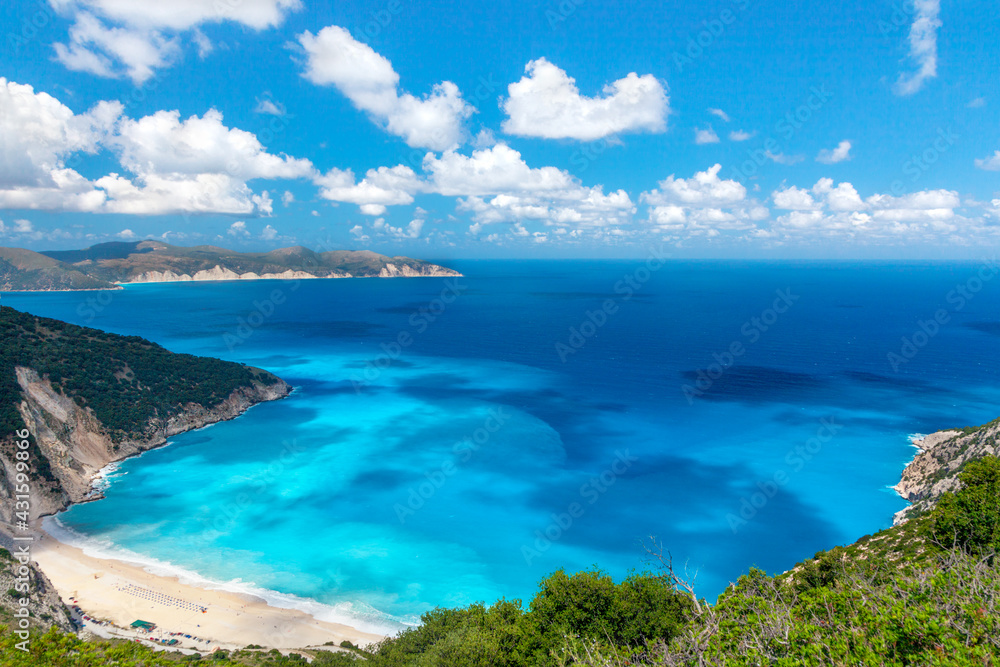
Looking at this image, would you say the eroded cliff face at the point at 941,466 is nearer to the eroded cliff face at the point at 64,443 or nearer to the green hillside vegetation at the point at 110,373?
the eroded cliff face at the point at 64,443

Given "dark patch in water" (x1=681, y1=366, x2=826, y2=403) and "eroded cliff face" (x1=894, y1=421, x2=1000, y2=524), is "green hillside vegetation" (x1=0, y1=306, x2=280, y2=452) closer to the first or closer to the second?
"dark patch in water" (x1=681, y1=366, x2=826, y2=403)

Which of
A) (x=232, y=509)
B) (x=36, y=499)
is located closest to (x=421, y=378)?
(x=232, y=509)

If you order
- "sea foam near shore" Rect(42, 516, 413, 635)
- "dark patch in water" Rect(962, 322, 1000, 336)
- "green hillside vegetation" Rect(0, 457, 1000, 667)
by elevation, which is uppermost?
"dark patch in water" Rect(962, 322, 1000, 336)

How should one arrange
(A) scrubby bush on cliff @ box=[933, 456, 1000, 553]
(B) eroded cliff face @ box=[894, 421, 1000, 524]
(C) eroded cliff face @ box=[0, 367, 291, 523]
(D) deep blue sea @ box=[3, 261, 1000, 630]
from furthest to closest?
(C) eroded cliff face @ box=[0, 367, 291, 523] → (B) eroded cliff face @ box=[894, 421, 1000, 524] → (D) deep blue sea @ box=[3, 261, 1000, 630] → (A) scrubby bush on cliff @ box=[933, 456, 1000, 553]

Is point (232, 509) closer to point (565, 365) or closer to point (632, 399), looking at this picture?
point (632, 399)

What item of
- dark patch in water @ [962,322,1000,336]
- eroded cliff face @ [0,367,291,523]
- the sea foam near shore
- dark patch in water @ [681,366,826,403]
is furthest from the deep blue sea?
dark patch in water @ [962,322,1000,336]

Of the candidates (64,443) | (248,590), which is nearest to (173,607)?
(248,590)

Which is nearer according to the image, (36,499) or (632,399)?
(36,499)

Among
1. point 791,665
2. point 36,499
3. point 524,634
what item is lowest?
point 36,499
